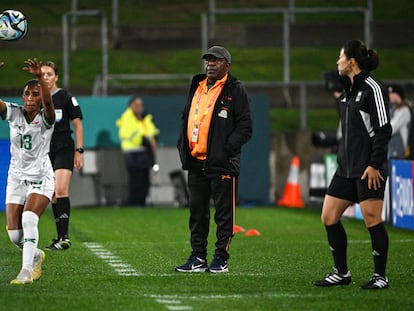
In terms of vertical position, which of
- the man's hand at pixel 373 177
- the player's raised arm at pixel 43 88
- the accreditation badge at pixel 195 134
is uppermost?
the player's raised arm at pixel 43 88

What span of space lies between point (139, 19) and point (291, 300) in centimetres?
2138

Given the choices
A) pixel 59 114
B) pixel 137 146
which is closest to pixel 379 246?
pixel 59 114

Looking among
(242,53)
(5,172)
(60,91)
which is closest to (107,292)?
(60,91)

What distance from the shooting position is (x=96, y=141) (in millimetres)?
23188

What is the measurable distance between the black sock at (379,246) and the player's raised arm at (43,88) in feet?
9.54

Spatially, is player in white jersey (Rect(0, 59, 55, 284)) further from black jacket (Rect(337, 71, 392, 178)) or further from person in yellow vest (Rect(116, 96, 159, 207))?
person in yellow vest (Rect(116, 96, 159, 207))

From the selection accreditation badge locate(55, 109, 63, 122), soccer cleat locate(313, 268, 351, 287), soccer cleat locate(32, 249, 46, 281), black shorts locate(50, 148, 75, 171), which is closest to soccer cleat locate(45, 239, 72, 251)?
black shorts locate(50, 148, 75, 171)

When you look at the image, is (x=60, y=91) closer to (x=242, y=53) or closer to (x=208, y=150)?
(x=208, y=150)

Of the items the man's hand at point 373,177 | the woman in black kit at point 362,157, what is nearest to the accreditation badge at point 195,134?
the woman in black kit at point 362,157

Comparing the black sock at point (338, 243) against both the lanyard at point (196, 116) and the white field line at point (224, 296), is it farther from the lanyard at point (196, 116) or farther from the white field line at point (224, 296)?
the lanyard at point (196, 116)

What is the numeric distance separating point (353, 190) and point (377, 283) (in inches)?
31.3

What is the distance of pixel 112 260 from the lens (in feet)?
41.9

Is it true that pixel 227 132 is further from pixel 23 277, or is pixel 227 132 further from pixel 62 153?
pixel 62 153

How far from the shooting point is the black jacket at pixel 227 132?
37.9 feet
